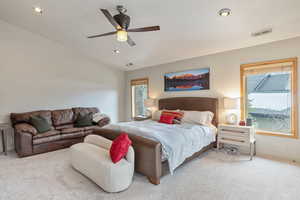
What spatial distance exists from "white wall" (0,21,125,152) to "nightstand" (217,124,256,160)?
420cm

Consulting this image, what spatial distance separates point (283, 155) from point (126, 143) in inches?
130

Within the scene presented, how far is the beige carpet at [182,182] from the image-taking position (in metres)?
2.10

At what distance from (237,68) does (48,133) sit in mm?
4925

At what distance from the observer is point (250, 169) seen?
282 cm

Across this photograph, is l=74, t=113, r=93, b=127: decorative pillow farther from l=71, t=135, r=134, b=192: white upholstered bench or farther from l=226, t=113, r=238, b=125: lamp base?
l=226, t=113, r=238, b=125: lamp base

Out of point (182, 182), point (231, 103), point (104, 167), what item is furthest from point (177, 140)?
point (231, 103)

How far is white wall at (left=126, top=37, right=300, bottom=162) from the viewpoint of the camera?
316 centimetres

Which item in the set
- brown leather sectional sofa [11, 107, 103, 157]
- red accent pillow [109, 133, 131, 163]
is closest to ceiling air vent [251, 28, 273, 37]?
red accent pillow [109, 133, 131, 163]

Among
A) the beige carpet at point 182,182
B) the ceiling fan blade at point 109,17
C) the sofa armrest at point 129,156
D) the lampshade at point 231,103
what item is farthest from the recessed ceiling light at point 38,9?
the lampshade at point 231,103

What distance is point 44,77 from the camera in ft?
15.0

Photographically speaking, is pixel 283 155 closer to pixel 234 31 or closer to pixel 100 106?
pixel 234 31

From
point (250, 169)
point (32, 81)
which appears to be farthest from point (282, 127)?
point (32, 81)

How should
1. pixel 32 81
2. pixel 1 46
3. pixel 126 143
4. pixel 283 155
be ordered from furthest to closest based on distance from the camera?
pixel 32 81, pixel 1 46, pixel 283 155, pixel 126 143

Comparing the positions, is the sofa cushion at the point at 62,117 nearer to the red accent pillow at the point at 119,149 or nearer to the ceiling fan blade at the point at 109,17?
the red accent pillow at the point at 119,149
